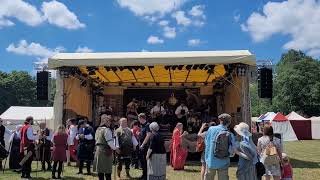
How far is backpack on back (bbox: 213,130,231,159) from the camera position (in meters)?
7.50

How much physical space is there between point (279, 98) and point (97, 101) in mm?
40884

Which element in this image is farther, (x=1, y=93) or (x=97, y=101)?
(x=1, y=93)

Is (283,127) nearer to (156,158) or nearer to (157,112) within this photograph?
(157,112)

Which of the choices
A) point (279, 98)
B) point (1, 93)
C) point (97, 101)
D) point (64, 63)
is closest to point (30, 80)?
point (1, 93)

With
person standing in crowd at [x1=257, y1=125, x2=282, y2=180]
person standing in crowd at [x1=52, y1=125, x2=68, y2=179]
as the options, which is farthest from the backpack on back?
person standing in crowd at [x1=52, y1=125, x2=68, y2=179]

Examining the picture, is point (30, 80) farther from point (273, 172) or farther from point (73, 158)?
point (273, 172)

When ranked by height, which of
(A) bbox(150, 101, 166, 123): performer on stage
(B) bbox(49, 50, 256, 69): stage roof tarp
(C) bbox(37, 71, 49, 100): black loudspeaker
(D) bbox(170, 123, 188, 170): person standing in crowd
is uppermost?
(B) bbox(49, 50, 256, 69): stage roof tarp

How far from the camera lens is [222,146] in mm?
7520

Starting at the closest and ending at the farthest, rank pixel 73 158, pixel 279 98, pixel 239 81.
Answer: pixel 73 158 → pixel 239 81 → pixel 279 98

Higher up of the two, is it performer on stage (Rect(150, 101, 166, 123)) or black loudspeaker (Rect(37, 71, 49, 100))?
black loudspeaker (Rect(37, 71, 49, 100))

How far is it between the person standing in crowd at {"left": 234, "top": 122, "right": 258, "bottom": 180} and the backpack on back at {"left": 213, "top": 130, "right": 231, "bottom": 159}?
0.54 feet

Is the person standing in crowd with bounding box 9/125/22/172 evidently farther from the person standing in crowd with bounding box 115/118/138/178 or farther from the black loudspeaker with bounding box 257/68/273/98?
the black loudspeaker with bounding box 257/68/273/98

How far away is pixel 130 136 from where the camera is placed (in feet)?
35.0

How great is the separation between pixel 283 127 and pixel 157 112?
18754 millimetres
